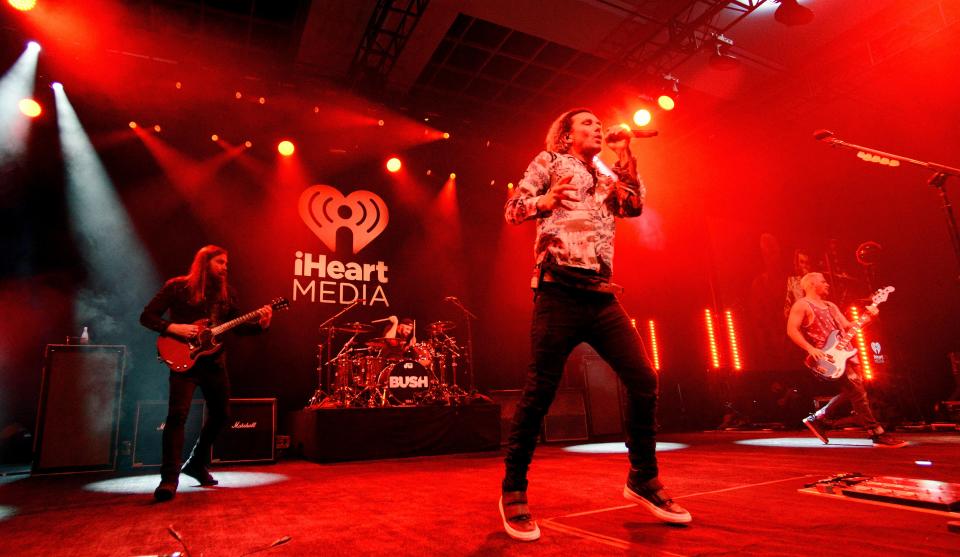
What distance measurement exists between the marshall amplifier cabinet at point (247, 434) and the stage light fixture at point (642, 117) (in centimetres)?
716

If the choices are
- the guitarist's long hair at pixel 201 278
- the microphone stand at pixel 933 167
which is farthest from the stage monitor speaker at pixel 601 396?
the guitarist's long hair at pixel 201 278

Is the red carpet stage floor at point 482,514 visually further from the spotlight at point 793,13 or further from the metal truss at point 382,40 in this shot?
the metal truss at point 382,40

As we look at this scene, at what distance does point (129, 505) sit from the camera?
10.1 ft

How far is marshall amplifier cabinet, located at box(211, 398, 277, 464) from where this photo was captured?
18.7ft

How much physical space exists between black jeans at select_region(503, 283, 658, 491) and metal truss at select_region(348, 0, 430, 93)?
18.9ft

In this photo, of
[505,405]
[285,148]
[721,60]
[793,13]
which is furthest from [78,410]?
[793,13]

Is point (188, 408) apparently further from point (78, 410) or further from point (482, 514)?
Answer: point (78, 410)

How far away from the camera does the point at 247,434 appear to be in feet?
19.1

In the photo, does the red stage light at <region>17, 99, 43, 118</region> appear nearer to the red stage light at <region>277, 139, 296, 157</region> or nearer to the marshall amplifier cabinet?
the red stage light at <region>277, 139, 296, 157</region>

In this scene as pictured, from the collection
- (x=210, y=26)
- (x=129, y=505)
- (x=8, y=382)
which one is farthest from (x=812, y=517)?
(x=210, y=26)

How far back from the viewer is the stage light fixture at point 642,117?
8.48 meters

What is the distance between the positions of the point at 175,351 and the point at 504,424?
4.99 metres

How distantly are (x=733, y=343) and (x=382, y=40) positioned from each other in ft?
25.9

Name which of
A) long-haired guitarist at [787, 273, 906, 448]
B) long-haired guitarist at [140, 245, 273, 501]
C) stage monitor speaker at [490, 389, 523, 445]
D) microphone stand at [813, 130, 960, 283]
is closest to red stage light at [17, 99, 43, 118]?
long-haired guitarist at [140, 245, 273, 501]
